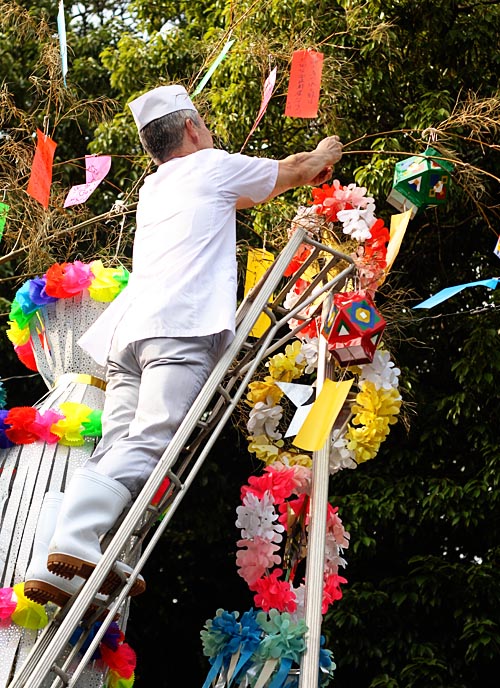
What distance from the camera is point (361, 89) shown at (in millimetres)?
6801

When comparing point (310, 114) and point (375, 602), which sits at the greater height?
point (310, 114)

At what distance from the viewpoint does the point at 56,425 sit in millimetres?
3709

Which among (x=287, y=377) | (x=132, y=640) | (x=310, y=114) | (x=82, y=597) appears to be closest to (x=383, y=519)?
(x=132, y=640)

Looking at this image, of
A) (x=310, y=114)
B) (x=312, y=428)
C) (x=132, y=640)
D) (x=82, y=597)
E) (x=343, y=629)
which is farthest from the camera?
(x=132, y=640)

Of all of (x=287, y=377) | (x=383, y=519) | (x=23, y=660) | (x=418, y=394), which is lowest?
(x=383, y=519)

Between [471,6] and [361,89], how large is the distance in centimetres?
99

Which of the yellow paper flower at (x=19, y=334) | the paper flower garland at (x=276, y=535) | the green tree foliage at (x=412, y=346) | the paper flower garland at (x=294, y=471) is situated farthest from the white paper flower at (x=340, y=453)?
the green tree foliage at (x=412, y=346)

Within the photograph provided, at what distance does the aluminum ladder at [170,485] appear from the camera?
2643 mm

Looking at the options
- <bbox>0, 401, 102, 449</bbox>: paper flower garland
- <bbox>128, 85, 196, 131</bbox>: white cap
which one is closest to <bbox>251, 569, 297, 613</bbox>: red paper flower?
<bbox>0, 401, 102, 449</bbox>: paper flower garland

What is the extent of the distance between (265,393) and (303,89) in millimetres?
1085

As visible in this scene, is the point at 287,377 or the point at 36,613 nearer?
the point at 36,613

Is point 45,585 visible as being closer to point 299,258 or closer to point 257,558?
point 257,558

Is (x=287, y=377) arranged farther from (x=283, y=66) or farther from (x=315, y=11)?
(x=315, y=11)

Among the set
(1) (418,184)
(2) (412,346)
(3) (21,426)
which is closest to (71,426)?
(3) (21,426)
